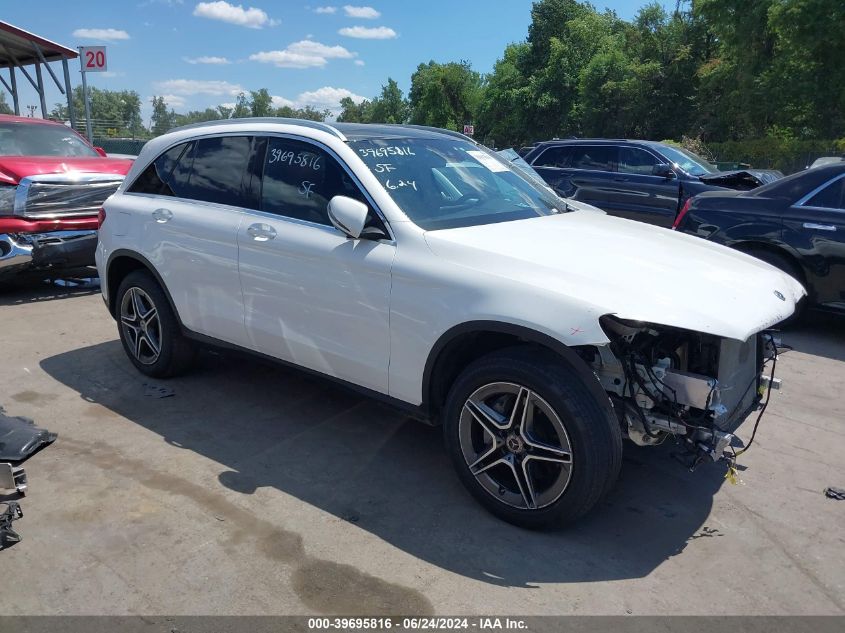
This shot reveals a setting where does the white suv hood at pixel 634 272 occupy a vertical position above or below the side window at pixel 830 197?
below

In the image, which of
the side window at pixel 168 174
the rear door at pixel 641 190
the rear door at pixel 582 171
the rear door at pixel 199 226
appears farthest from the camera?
the rear door at pixel 582 171

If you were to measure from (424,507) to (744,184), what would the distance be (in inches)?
364

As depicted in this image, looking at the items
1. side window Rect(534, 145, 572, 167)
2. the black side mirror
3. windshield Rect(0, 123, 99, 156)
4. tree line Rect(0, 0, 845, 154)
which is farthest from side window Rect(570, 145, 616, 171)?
tree line Rect(0, 0, 845, 154)

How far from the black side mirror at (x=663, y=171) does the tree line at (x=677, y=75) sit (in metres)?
14.0

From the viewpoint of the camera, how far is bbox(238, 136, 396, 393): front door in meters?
3.64

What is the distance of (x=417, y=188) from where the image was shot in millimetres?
3873

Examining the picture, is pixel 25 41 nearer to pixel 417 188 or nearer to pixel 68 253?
pixel 68 253

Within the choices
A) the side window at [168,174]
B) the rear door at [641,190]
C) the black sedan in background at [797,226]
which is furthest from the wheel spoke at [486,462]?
the rear door at [641,190]

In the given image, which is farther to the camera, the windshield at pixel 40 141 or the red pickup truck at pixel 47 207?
the windshield at pixel 40 141

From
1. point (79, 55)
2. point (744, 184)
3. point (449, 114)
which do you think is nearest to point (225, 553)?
point (744, 184)

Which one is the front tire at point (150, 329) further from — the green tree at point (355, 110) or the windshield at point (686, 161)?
the green tree at point (355, 110)

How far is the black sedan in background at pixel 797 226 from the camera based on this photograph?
6.30 meters

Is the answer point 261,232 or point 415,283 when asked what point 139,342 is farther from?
point 415,283

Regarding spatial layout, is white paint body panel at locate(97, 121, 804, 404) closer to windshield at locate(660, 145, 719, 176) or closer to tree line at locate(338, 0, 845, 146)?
windshield at locate(660, 145, 719, 176)
